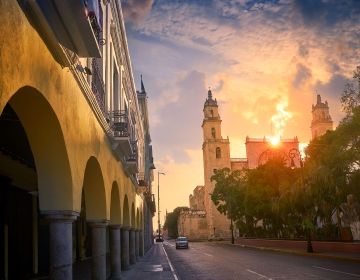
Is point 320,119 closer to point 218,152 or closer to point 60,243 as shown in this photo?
point 218,152

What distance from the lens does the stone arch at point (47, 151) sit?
700 cm

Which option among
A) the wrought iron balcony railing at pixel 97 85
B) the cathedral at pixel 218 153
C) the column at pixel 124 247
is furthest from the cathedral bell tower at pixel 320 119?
the wrought iron balcony railing at pixel 97 85

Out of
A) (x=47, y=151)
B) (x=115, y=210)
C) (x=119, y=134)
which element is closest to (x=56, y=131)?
(x=47, y=151)

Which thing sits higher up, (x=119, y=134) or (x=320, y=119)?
(x=320, y=119)

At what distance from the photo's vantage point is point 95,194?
42.2 ft

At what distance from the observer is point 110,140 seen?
14719 mm

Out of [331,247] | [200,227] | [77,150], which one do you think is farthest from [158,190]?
[77,150]

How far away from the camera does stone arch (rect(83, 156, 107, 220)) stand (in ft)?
41.1

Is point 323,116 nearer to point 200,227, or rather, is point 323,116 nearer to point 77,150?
point 200,227

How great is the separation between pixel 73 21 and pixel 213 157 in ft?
280

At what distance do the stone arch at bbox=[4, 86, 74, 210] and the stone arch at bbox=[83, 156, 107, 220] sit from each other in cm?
406

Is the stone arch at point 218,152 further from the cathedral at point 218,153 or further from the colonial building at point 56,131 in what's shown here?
the colonial building at point 56,131

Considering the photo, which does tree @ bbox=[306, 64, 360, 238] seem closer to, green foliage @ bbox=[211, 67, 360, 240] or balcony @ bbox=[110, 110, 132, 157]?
green foliage @ bbox=[211, 67, 360, 240]

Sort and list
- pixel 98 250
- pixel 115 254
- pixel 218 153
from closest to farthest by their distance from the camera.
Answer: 1. pixel 98 250
2. pixel 115 254
3. pixel 218 153
